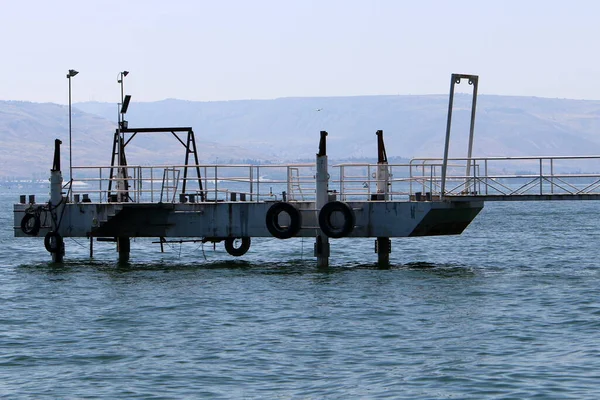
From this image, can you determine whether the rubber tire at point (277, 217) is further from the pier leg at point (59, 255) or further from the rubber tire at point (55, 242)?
the pier leg at point (59, 255)

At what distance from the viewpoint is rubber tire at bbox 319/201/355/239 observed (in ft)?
128

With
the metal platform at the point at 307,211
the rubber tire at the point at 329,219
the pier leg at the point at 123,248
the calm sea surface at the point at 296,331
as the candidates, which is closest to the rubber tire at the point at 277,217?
the metal platform at the point at 307,211

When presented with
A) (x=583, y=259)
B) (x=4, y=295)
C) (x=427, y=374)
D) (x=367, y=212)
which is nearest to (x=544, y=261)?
(x=583, y=259)

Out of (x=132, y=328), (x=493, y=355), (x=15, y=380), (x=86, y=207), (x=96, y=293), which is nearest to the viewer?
(x=15, y=380)

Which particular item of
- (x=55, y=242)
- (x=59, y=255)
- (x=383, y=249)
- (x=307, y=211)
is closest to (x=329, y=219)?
(x=307, y=211)

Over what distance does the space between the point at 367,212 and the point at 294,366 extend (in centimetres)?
1575

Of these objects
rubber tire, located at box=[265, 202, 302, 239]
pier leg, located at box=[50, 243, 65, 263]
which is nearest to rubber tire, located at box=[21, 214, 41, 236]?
pier leg, located at box=[50, 243, 65, 263]

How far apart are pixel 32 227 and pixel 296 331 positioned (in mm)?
18266

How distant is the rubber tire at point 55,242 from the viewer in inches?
1721

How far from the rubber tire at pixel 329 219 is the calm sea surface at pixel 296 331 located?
172 cm

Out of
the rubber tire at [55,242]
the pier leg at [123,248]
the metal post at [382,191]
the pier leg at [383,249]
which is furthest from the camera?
the pier leg at [123,248]

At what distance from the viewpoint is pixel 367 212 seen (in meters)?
39.7

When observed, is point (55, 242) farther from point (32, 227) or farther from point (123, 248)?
point (123, 248)

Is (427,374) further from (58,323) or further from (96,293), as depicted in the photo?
(96,293)
